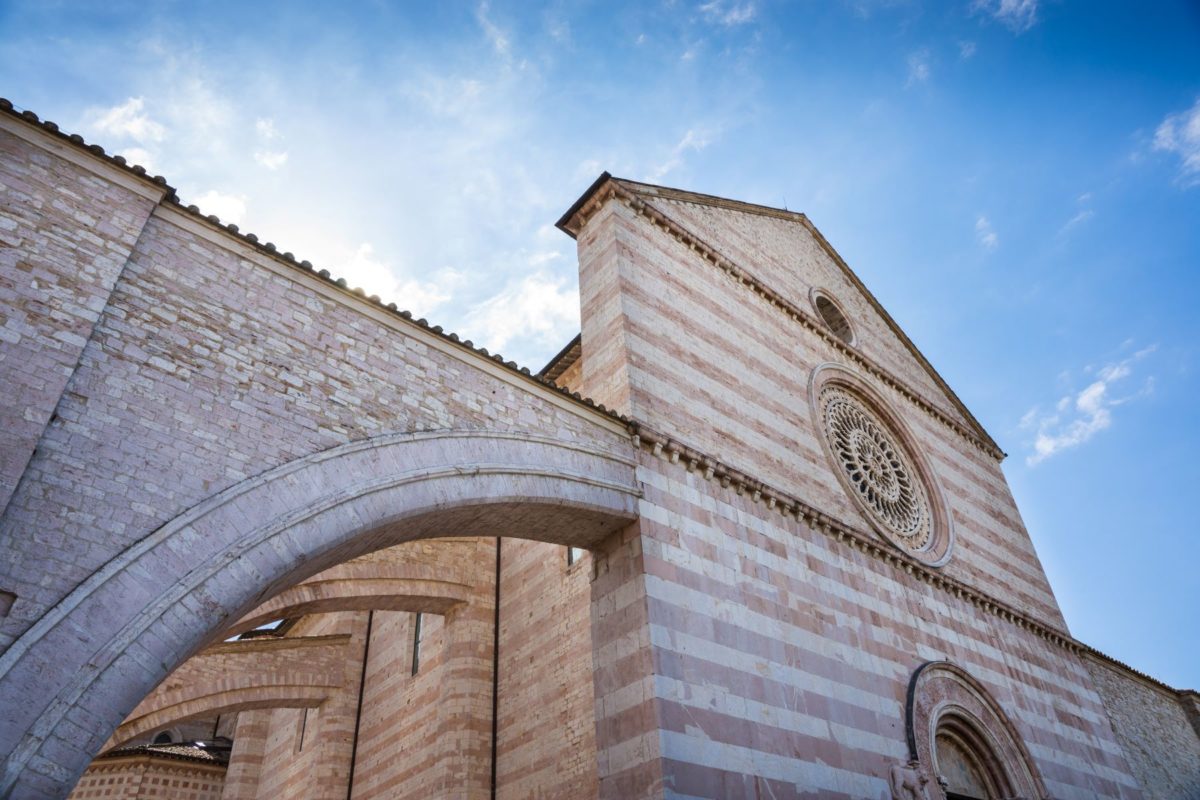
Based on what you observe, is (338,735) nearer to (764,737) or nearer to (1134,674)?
(764,737)

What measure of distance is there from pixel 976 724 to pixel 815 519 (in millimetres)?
3735

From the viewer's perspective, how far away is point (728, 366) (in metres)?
11.2

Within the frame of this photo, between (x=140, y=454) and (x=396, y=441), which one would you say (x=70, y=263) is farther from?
(x=396, y=441)

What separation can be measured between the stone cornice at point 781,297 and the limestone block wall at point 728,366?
2.4 inches

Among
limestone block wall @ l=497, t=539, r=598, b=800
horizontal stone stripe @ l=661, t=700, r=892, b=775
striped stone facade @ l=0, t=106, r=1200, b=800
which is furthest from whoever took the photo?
limestone block wall @ l=497, t=539, r=598, b=800

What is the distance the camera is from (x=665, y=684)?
7535 millimetres

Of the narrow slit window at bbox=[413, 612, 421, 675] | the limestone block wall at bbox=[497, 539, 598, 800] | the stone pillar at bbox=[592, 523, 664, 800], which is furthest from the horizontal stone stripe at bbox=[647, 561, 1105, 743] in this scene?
the narrow slit window at bbox=[413, 612, 421, 675]

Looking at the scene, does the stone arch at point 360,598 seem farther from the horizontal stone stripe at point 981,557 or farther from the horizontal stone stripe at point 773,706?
the horizontal stone stripe at point 981,557

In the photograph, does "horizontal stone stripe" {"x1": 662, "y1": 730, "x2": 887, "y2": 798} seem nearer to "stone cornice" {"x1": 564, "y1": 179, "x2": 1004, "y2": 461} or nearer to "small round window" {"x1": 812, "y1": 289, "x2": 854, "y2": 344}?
"stone cornice" {"x1": 564, "y1": 179, "x2": 1004, "y2": 461}

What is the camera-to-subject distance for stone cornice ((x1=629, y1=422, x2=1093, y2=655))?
9.25 meters

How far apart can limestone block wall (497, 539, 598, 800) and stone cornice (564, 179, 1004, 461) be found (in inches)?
188

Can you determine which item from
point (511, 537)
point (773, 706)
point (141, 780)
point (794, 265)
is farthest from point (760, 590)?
point (141, 780)

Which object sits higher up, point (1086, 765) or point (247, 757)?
point (247, 757)

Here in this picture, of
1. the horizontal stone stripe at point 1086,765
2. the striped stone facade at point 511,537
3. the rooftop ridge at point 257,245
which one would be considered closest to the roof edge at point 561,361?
the striped stone facade at point 511,537
